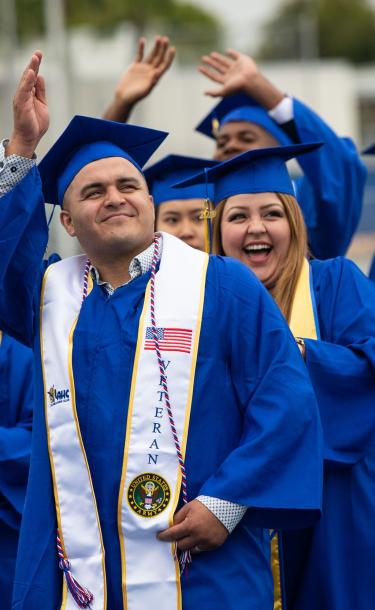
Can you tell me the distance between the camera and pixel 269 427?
314cm

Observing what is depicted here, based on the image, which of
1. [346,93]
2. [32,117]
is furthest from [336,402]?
[346,93]

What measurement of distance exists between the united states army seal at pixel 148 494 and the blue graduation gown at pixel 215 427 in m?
0.07

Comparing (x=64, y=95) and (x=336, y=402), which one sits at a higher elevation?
(x=64, y=95)

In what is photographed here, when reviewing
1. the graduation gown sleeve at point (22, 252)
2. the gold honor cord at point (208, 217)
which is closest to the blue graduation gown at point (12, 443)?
the gold honor cord at point (208, 217)

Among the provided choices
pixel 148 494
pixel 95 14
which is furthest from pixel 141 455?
pixel 95 14

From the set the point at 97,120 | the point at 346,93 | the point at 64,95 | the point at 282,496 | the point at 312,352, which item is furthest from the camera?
the point at 346,93

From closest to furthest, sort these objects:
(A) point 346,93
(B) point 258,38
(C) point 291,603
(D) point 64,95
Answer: (C) point 291,603 → (D) point 64,95 → (B) point 258,38 → (A) point 346,93

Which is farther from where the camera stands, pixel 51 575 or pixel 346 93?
pixel 346 93

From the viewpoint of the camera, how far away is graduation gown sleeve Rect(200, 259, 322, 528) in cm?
313

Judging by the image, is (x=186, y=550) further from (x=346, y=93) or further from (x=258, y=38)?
(x=346, y=93)

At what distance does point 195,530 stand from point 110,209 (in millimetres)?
1019

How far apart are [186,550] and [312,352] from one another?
3.11ft

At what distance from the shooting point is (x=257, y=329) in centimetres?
330

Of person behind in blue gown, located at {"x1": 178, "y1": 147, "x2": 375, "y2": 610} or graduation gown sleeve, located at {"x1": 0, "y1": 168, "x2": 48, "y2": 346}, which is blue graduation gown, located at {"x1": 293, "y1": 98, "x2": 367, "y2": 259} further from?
graduation gown sleeve, located at {"x1": 0, "y1": 168, "x2": 48, "y2": 346}
